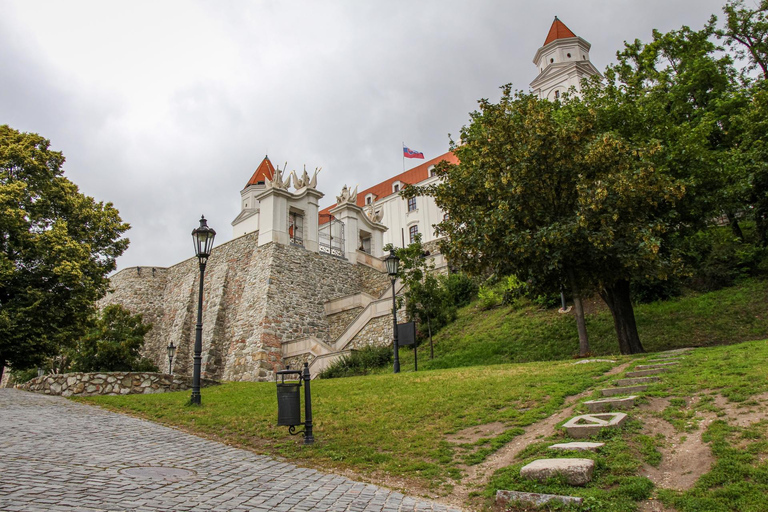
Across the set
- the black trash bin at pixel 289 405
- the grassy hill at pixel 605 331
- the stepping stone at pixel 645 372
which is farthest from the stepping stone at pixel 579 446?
the grassy hill at pixel 605 331

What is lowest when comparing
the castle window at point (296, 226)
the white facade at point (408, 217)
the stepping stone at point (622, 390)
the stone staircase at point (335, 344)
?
the stepping stone at point (622, 390)

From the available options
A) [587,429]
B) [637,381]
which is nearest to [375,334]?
[637,381]

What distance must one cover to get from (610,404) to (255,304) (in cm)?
2246

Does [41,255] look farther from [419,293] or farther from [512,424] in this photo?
[512,424]

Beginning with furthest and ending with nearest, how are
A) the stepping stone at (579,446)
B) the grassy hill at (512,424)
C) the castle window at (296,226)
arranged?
the castle window at (296,226), the stepping stone at (579,446), the grassy hill at (512,424)

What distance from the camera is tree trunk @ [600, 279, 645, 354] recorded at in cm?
1494

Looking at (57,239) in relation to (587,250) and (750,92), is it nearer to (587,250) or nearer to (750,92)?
(587,250)

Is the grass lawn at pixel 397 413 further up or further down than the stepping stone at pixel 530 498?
further up

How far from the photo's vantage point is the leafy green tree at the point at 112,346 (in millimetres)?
29203

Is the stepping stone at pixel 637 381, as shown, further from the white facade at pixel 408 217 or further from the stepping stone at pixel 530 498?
the white facade at pixel 408 217

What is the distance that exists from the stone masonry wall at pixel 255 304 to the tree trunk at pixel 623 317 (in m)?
15.6

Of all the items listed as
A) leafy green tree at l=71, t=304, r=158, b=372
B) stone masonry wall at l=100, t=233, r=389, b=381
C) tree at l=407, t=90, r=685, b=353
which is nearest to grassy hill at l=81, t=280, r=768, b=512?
tree at l=407, t=90, r=685, b=353

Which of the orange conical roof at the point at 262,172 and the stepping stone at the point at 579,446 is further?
the orange conical roof at the point at 262,172

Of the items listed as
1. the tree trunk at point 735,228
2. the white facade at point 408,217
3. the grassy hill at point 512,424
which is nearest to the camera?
the grassy hill at point 512,424
